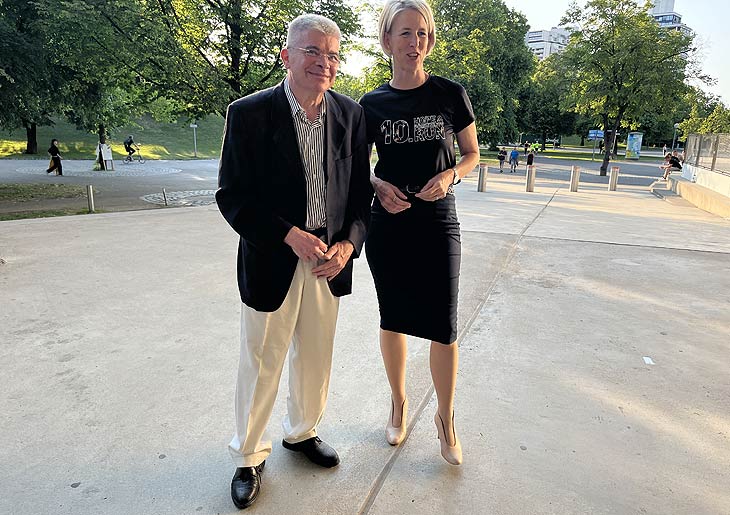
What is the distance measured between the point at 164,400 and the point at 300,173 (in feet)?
5.98

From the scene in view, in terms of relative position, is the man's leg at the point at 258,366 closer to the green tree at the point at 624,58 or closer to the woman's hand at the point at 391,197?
the woman's hand at the point at 391,197

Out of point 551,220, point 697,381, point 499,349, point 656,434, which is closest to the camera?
point 656,434

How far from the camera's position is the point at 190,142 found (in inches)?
1790

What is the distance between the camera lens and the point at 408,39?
2.38 meters

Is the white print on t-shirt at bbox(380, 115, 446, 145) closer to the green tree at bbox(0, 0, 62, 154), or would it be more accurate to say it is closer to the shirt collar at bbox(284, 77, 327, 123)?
the shirt collar at bbox(284, 77, 327, 123)

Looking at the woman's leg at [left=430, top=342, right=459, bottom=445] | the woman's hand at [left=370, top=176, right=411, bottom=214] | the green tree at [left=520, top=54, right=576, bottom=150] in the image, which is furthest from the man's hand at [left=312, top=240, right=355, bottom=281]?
the green tree at [left=520, top=54, right=576, bottom=150]

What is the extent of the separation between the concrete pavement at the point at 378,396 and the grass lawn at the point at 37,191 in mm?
8979

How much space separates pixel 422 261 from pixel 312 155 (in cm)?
75

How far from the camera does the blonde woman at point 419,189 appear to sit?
7.93 feet

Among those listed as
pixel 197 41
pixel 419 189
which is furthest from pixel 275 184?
pixel 197 41

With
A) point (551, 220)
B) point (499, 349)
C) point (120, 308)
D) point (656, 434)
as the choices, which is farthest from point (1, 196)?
point (656, 434)

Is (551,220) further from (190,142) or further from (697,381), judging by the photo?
(190,142)

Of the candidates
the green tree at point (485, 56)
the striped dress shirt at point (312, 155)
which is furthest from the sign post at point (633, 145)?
the striped dress shirt at point (312, 155)

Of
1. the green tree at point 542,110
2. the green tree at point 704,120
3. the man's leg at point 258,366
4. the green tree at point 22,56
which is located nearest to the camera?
the man's leg at point 258,366
